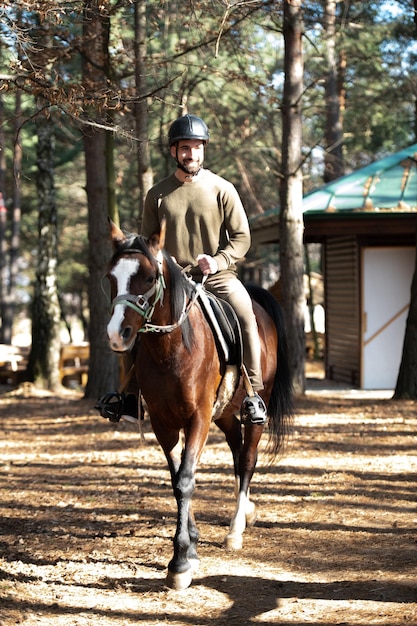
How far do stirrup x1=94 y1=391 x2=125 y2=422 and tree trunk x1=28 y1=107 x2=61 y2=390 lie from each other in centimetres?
1242

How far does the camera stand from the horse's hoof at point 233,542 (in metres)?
6.60

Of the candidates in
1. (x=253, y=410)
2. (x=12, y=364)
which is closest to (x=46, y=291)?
(x=12, y=364)

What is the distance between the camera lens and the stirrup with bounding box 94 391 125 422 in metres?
6.46

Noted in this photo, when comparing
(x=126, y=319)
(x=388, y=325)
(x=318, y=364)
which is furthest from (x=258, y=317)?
(x=318, y=364)

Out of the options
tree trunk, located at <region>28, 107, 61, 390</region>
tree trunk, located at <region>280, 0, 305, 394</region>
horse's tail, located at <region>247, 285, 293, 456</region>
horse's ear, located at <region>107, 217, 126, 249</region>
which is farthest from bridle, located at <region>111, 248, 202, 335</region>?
tree trunk, located at <region>28, 107, 61, 390</region>

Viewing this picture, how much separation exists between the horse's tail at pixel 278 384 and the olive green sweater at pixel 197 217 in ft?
4.52

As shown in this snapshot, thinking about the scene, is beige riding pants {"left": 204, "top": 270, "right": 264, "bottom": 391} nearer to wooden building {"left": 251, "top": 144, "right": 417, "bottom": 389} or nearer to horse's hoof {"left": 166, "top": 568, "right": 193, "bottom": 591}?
horse's hoof {"left": 166, "top": 568, "right": 193, "bottom": 591}

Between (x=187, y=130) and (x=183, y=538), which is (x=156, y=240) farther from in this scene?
(x=183, y=538)

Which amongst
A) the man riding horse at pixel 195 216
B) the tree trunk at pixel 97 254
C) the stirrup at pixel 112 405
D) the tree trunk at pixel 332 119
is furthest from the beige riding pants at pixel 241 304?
the tree trunk at pixel 332 119

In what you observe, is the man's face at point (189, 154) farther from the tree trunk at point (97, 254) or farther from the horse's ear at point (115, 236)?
the tree trunk at point (97, 254)

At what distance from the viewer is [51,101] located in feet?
22.2

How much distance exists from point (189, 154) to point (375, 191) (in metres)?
11.7

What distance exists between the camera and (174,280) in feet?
18.8

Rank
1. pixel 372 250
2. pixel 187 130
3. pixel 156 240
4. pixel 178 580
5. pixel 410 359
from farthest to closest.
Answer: pixel 372 250 → pixel 410 359 → pixel 187 130 → pixel 178 580 → pixel 156 240
